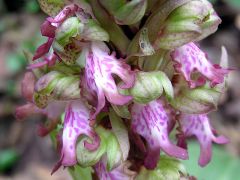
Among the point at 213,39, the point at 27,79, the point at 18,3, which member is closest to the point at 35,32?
the point at 18,3

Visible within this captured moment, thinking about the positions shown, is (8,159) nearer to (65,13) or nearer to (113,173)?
(113,173)

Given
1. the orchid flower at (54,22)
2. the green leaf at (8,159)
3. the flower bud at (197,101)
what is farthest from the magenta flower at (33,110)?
the green leaf at (8,159)

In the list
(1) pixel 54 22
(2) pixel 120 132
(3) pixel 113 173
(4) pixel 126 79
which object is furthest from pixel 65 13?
(3) pixel 113 173

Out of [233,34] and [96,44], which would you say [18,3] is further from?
[96,44]

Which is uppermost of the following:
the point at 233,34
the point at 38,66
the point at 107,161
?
the point at 38,66

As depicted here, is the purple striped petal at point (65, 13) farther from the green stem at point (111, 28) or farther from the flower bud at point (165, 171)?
the flower bud at point (165, 171)

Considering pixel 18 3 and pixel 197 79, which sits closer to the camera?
pixel 197 79
